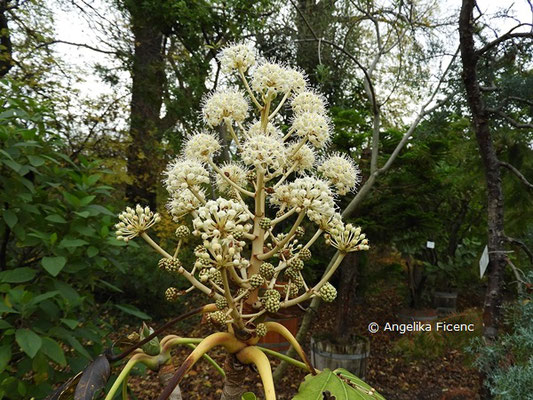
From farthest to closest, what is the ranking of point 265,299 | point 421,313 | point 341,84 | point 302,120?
point 341,84 → point 421,313 → point 302,120 → point 265,299

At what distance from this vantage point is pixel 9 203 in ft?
5.39

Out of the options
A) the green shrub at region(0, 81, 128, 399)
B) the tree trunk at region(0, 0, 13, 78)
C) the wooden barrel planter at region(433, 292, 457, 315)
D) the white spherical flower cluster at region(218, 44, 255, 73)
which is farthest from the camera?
the wooden barrel planter at region(433, 292, 457, 315)

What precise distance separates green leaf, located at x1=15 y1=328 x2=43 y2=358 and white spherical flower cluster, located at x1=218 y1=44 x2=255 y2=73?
3.96 feet

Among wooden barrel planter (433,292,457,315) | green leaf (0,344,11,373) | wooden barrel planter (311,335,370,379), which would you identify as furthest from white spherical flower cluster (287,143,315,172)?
wooden barrel planter (433,292,457,315)

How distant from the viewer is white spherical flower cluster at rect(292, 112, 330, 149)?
0.82 metres

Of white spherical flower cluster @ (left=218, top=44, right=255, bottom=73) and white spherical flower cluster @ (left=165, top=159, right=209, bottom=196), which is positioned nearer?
white spherical flower cluster @ (left=165, top=159, right=209, bottom=196)

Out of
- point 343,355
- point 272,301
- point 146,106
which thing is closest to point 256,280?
point 272,301

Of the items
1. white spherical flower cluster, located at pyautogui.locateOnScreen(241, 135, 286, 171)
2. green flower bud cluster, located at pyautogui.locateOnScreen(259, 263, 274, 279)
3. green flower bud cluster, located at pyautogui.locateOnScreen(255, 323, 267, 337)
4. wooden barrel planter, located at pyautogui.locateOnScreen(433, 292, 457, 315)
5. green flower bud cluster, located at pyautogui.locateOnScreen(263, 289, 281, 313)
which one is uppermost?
white spherical flower cluster, located at pyautogui.locateOnScreen(241, 135, 286, 171)

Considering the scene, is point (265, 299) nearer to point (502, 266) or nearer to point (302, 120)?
point (302, 120)

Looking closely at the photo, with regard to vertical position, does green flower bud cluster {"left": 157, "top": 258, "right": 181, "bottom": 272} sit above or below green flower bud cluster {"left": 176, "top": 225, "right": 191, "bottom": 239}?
below

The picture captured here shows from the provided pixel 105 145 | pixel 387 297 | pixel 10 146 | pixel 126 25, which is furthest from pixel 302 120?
pixel 387 297

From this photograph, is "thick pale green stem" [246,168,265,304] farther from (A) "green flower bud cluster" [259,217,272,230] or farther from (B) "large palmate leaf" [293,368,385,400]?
(B) "large palmate leaf" [293,368,385,400]

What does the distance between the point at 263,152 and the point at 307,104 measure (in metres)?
0.21

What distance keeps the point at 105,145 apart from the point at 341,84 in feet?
12.6
